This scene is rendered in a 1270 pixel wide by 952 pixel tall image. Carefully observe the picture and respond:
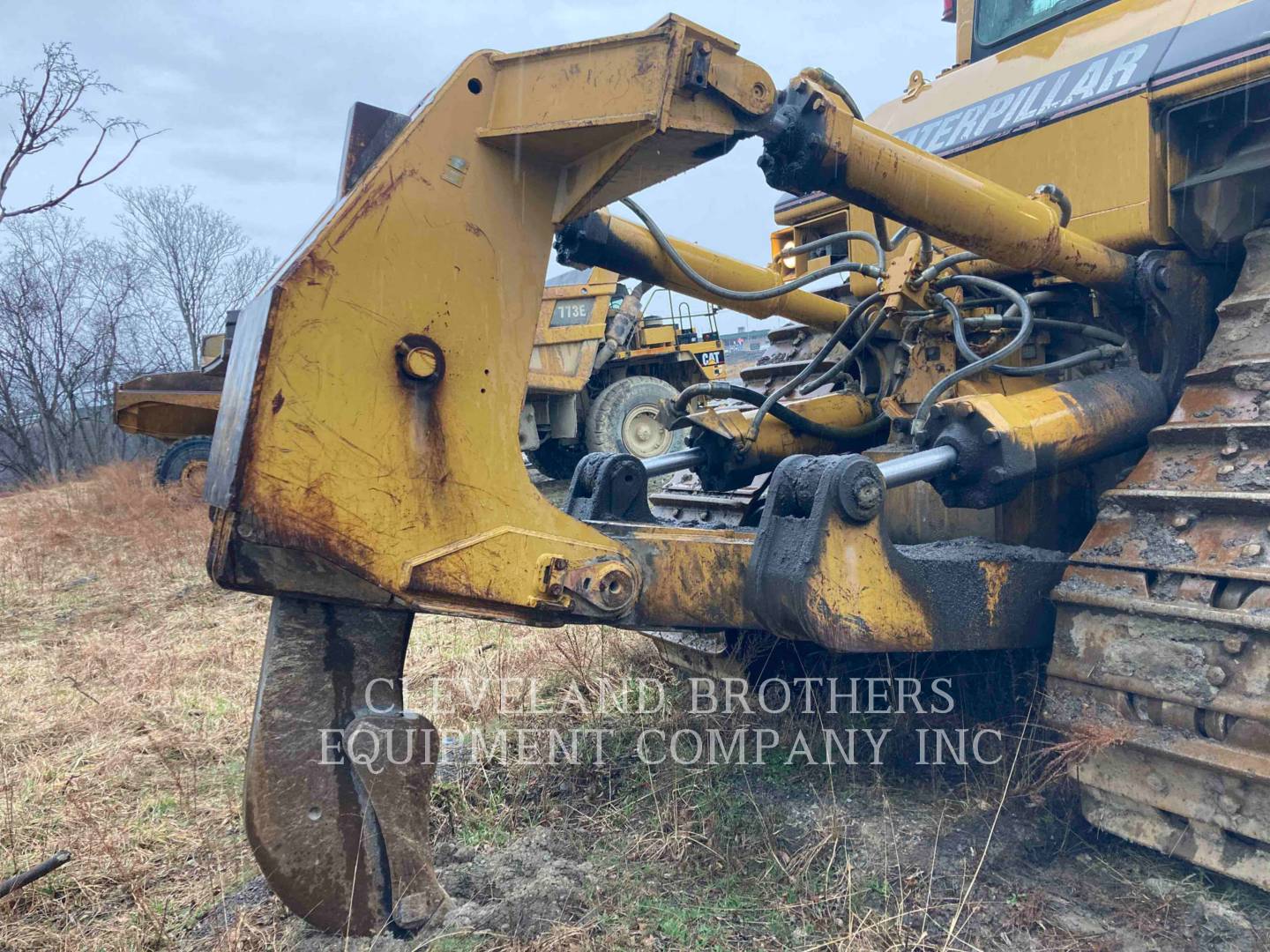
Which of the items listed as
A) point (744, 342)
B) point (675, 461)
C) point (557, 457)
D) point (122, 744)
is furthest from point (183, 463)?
point (744, 342)

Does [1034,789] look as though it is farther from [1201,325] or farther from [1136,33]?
[1136,33]

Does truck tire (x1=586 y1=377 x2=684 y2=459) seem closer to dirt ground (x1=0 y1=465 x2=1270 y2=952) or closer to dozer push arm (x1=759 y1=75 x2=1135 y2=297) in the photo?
dirt ground (x1=0 y1=465 x2=1270 y2=952)

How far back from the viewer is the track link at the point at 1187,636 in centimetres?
222

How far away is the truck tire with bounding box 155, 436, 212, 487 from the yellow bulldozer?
10mm

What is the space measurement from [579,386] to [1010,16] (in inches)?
284

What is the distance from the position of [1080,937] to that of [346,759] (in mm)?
1712

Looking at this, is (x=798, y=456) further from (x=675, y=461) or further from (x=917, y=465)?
(x=675, y=461)

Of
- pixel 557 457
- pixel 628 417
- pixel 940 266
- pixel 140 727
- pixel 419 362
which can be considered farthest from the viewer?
pixel 557 457

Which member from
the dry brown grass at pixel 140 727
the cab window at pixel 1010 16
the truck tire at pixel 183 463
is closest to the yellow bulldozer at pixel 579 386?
the truck tire at pixel 183 463

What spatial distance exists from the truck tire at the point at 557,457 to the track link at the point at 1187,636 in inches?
378

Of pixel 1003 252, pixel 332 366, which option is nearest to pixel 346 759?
pixel 332 366

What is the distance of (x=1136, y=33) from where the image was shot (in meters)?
3.36

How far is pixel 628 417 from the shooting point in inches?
476

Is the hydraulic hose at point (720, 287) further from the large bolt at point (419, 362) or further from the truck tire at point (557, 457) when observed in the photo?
the truck tire at point (557, 457)
